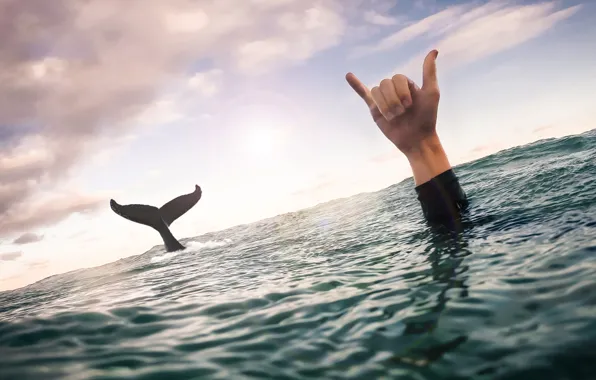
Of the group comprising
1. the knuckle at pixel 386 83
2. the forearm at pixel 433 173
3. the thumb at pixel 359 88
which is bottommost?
the forearm at pixel 433 173

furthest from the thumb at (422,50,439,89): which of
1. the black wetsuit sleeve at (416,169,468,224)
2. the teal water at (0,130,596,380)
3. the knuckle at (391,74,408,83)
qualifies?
the teal water at (0,130,596,380)

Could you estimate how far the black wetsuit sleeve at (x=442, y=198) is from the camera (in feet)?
21.3

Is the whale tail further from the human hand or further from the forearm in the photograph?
the forearm

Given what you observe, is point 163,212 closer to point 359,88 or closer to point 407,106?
point 359,88

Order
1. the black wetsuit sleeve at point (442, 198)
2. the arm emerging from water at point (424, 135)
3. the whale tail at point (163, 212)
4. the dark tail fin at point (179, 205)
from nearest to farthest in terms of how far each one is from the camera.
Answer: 1. the arm emerging from water at point (424, 135)
2. the black wetsuit sleeve at point (442, 198)
3. the whale tail at point (163, 212)
4. the dark tail fin at point (179, 205)

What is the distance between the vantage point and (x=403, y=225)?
370 inches

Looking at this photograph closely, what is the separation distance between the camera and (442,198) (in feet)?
22.4

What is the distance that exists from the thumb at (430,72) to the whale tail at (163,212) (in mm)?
12915

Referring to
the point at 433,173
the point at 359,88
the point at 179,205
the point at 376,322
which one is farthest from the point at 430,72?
the point at 179,205

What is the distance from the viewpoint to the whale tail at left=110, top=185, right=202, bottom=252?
1605 cm

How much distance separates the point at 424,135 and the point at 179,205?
1339cm

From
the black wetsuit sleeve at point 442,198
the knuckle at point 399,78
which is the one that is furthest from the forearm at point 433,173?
the knuckle at point 399,78

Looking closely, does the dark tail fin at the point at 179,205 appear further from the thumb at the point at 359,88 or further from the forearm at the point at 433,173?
the forearm at the point at 433,173

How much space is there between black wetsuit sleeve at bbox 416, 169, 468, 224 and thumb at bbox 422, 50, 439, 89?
1610 mm
